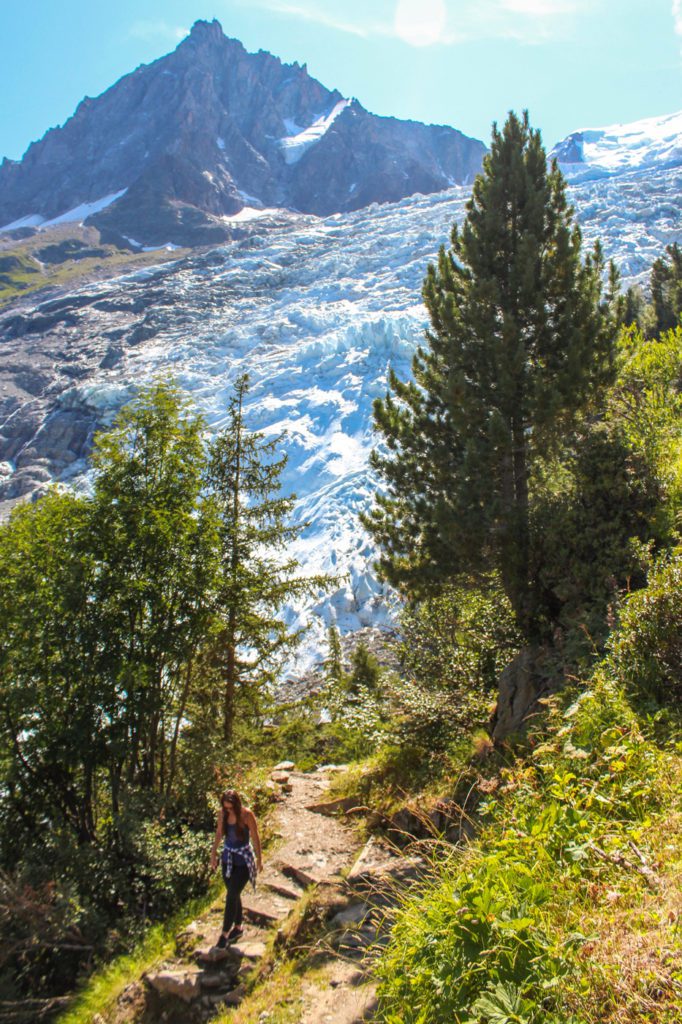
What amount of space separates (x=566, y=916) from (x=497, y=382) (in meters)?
6.47

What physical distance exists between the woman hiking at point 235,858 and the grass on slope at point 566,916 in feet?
8.86

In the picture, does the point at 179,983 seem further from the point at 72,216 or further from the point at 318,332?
the point at 72,216

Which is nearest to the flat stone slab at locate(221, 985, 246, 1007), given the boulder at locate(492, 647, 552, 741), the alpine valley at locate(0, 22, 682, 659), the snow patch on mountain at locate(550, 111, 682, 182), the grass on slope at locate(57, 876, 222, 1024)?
the grass on slope at locate(57, 876, 222, 1024)

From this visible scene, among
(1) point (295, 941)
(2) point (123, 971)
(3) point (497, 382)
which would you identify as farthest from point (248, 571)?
(1) point (295, 941)

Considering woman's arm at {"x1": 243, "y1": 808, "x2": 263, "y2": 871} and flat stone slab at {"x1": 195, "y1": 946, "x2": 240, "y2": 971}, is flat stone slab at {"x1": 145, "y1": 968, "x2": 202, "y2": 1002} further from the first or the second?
woman's arm at {"x1": 243, "y1": 808, "x2": 263, "y2": 871}

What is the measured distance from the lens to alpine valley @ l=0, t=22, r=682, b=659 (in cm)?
4294

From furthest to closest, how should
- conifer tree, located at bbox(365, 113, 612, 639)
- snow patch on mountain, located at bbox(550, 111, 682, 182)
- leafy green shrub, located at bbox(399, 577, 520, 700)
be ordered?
snow patch on mountain, located at bbox(550, 111, 682, 182)
leafy green shrub, located at bbox(399, 577, 520, 700)
conifer tree, located at bbox(365, 113, 612, 639)

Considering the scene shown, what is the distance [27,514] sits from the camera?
7781mm

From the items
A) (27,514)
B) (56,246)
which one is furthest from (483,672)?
(56,246)

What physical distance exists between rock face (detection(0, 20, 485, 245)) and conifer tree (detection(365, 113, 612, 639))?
12747cm

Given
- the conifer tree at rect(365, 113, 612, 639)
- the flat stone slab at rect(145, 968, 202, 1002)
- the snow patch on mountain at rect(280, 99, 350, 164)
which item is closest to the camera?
the flat stone slab at rect(145, 968, 202, 1002)

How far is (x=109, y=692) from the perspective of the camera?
712 cm

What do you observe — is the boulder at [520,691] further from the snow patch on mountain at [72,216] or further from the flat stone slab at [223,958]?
the snow patch on mountain at [72,216]

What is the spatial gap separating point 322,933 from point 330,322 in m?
51.8
